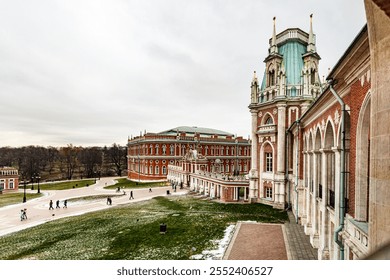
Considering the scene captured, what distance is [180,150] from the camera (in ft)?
105

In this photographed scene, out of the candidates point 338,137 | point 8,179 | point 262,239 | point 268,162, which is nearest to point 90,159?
point 8,179

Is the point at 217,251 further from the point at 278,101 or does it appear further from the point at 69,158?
the point at 69,158

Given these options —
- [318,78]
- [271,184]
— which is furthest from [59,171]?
[318,78]

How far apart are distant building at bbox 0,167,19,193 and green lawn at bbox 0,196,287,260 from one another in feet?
68.5

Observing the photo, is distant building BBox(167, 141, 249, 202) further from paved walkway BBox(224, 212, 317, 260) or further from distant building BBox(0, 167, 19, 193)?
distant building BBox(0, 167, 19, 193)

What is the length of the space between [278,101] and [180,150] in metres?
20.0

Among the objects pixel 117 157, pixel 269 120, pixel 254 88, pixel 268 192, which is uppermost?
pixel 254 88

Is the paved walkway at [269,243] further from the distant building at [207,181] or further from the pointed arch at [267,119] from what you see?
the pointed arch at [267,119]

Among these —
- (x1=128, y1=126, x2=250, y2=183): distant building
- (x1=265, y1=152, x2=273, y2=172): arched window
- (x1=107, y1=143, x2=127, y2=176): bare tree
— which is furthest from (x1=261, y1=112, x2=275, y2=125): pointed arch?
(x1=107, y1=143, x2=127, y2=176): bare tree

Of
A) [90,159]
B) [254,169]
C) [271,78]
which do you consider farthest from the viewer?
[90,159]

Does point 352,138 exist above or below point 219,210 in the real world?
above

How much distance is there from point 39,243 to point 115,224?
318 centimetres

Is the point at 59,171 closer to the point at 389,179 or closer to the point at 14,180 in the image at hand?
the point at 14,180

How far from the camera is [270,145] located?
15.0 m
